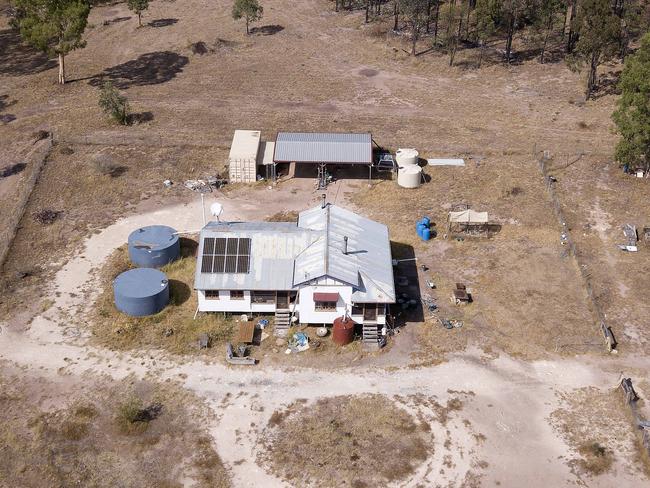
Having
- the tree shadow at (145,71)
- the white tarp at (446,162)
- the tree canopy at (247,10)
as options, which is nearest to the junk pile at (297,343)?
the white tarp at (446,162)

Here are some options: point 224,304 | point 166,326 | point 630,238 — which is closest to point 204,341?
point 224,304

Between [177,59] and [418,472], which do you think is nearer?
[418,472]

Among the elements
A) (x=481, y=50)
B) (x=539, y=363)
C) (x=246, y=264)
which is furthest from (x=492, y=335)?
(x=481, y=50)

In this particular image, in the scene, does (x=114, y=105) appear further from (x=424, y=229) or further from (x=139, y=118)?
(x=424, y=229)

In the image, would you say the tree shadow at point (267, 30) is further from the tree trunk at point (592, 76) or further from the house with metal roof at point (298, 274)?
the house with metal roof at point (298, 274)

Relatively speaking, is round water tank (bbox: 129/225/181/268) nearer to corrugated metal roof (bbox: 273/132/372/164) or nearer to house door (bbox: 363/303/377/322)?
corrugated metal roof (bbox: 273/132/372/164)

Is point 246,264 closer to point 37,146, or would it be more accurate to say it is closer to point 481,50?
point 37,146

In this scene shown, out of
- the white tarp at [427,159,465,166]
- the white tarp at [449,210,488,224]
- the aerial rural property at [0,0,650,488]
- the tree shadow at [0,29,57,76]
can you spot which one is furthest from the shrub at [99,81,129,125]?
the white tarp at [449,210,488,224]
